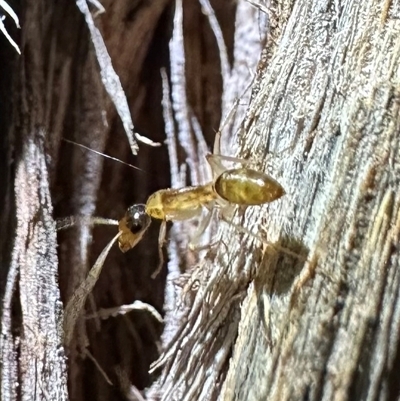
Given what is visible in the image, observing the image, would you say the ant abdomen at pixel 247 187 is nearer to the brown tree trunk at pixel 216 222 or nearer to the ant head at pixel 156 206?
the brown tree trunk at pixel 216 222

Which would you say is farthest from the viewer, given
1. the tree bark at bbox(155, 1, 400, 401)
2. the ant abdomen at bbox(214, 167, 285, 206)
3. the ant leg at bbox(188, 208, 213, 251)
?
the ant leg at bbox(188, 208, 213, 251)

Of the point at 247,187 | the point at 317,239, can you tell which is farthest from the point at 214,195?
the point at 317,239

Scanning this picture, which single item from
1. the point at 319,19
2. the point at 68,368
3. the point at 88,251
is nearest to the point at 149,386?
the point at 68,368

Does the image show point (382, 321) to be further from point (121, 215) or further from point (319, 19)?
point (121, 215)

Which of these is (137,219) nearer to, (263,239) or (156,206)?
(156,206)

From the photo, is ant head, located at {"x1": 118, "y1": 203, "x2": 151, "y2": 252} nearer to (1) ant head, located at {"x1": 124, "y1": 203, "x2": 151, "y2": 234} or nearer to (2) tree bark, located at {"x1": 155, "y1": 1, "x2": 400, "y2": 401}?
(1) ant head, located at {"x1": 124, "y1": 203, "x2": 151, "y2": 234}

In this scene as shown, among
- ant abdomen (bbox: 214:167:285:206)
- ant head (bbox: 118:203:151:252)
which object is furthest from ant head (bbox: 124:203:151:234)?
ant abdomen (bbox: 214:167:285:206)
